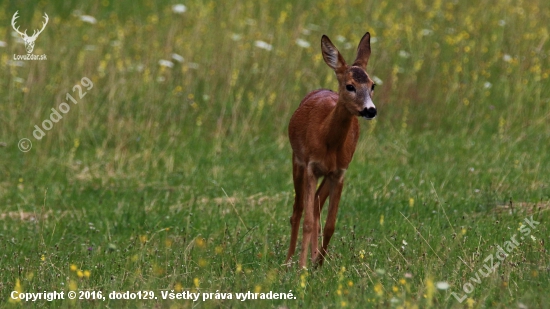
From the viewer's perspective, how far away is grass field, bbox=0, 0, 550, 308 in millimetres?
6164

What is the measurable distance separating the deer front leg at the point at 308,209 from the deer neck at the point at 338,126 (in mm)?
280

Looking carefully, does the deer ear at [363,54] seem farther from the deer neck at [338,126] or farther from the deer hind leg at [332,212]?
the deer hind leg at [332,212]

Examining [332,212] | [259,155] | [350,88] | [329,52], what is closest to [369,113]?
[350,88]

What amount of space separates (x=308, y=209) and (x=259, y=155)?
15.3ft

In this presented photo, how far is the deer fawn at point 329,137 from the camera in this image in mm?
6590

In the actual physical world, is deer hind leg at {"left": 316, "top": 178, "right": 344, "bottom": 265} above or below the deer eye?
below

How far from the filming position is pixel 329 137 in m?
6.90

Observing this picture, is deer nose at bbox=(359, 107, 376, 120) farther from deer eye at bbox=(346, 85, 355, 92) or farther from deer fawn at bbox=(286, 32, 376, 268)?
deer eye at bbox=(346, 85, 355, 92)

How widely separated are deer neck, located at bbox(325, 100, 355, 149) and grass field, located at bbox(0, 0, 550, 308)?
815 mm

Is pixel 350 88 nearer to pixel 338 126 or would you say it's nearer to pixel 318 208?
pixel 338 126

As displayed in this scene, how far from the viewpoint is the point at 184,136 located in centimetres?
1213

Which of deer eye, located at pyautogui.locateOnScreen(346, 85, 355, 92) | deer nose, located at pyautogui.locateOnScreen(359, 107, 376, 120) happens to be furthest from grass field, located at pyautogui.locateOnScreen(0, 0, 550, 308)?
deer eye, located at pyautogui.locateOnScreen(346, 85, 355, 92)

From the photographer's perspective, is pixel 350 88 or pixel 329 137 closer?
pixel 350 88

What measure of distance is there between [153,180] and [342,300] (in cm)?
556
